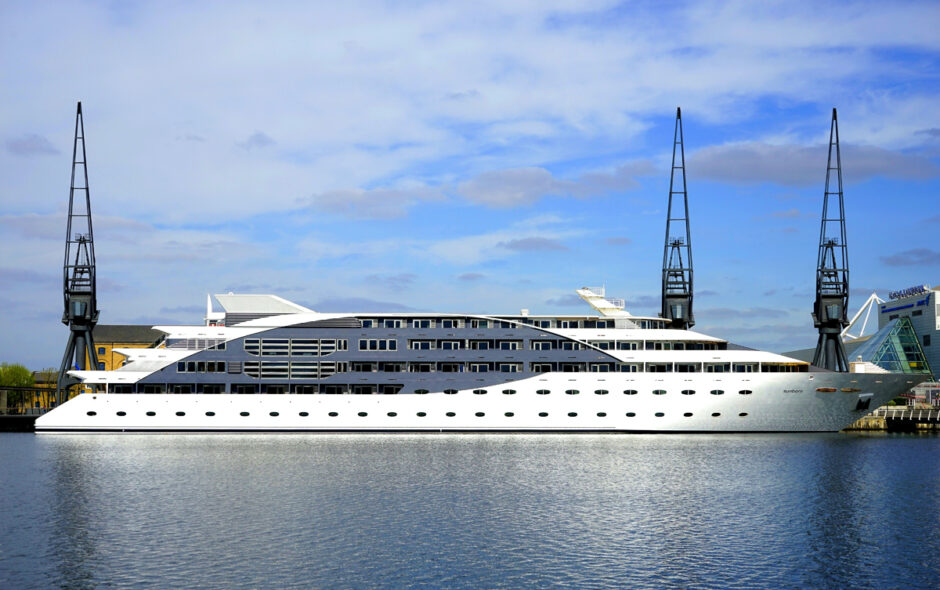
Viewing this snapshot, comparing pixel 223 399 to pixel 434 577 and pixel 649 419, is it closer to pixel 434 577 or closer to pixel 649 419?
pixel 649 419

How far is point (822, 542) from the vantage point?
27016mm

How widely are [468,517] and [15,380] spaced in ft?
319

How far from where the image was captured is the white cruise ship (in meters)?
58.4

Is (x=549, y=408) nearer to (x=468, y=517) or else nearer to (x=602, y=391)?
(x=602, y=391)

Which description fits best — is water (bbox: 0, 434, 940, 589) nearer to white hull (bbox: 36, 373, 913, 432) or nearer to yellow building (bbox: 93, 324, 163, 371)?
white hull (bbox: 36, 373, 913, 432)

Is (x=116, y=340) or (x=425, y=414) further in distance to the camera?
(x=116, y=340)

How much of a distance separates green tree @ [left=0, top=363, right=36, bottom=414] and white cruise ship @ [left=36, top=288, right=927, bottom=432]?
54117 millimetres

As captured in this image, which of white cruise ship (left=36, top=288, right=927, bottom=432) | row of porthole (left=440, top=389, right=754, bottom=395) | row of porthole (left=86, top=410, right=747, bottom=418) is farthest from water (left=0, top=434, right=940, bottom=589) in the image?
white cruise ship (left=36, top=288, right=927, bottom=432)

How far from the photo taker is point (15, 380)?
4380 inches

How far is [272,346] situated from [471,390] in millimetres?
13366

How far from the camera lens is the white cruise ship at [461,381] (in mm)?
58375

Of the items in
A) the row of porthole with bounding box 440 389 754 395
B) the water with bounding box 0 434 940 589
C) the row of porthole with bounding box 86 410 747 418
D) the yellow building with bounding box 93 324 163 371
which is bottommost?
the water with bounding box 0 434 940 589

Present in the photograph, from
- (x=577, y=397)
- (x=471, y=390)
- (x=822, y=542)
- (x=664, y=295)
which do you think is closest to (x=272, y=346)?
(x=471, y=390)

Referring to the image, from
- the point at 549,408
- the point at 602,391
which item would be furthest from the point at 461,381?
the point at 602,391
